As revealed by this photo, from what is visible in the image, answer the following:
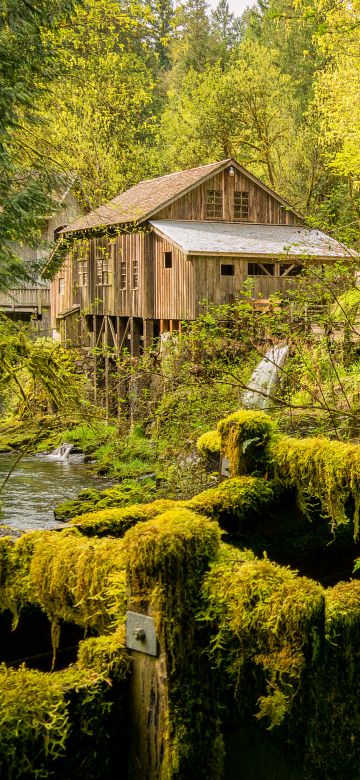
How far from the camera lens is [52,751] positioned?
3584 mm

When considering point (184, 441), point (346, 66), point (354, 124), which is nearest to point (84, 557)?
point (184, 441)

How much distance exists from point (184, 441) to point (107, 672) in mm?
10086

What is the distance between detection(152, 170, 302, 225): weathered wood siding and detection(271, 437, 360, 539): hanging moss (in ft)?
76.5

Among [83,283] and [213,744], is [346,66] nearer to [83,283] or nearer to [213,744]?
[83,283]

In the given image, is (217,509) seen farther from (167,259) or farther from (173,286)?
(167,259)

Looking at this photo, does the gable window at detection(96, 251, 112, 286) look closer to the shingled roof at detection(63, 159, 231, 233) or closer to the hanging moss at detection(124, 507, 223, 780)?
the shingled roof at detection(63, 159, 231, 233)

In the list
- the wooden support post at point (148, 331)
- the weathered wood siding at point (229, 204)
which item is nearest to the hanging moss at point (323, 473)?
the wooden support post at point (148, 331)

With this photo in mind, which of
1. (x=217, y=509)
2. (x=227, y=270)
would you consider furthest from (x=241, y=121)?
(x=217, y=509)

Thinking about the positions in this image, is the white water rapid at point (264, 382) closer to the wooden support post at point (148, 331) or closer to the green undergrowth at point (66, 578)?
the green undergrowth at point (66, 578)

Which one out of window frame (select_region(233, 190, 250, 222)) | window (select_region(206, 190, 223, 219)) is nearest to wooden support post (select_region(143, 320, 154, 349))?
window (select_region(206, 190, 223, 219))

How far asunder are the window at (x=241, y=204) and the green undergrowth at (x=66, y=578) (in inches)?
1092

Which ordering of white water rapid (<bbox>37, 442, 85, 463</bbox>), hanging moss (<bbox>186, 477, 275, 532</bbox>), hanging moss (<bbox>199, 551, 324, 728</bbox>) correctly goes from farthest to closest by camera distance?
white water rapid (<bbox>37, 442, 85, 463</bbox>), hanging moss (<bbox>186, 477, 275, 532</bbox>), hanging moss (<bbox>199, 551, 324, 728</bbox>)

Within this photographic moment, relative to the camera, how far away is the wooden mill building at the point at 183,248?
27094 mm

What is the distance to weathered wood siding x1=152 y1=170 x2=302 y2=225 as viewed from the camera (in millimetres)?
30250
